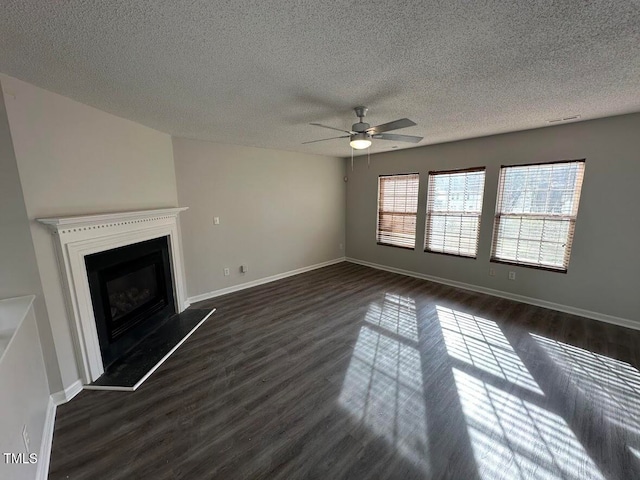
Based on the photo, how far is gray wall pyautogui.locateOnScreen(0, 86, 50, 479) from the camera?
56.3 inches

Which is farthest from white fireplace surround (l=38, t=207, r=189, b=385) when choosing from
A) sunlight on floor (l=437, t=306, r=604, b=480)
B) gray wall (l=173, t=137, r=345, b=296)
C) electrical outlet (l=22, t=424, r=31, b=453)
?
sunlight on floor (l=437, t=306, r=604, b=480)

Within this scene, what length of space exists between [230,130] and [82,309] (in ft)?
8.00

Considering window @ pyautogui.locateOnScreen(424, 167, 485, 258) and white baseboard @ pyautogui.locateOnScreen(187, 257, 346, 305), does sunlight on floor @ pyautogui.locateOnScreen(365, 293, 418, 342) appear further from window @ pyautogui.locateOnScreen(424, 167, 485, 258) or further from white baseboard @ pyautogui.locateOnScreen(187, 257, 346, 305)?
white baseboard @ pyautogui.locateOnScreen(187, 257, 346, 305)

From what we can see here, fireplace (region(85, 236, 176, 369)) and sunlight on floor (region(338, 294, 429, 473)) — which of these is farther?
fireplace (region(85, 236, 176, 369))

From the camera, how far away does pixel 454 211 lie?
450 cm

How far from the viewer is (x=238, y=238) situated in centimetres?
445

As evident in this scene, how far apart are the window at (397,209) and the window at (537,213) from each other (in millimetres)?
1406

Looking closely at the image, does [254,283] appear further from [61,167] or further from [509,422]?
[509,422]

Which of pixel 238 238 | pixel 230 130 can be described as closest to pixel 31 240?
pixel 230 130

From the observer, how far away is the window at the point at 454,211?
4.26 meters

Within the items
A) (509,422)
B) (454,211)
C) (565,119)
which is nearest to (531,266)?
(454,211)

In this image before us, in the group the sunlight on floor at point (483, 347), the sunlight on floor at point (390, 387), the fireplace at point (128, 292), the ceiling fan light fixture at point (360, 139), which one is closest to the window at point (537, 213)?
the sunlight on floor at point (483, 347)

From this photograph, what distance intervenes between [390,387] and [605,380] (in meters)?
1.90

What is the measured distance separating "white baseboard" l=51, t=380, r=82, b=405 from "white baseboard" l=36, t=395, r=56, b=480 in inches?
1.0
